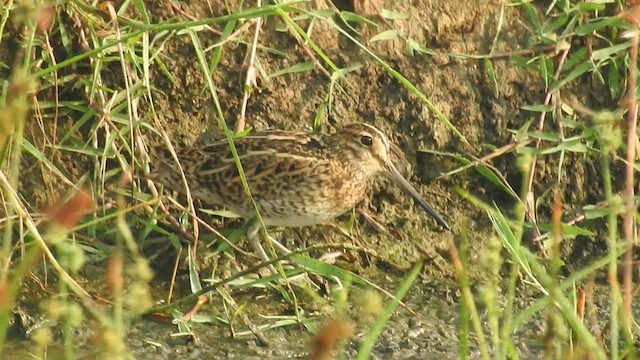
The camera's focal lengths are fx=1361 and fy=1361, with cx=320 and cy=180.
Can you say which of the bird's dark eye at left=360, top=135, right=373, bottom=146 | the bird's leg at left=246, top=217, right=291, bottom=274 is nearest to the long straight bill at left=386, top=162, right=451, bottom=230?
the bird's dark eye at left=360, top=135, right=373, bottom=146

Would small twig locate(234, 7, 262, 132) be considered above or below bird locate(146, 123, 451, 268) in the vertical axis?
above

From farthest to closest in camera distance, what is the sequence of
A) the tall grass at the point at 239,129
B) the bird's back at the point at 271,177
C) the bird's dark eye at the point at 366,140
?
the bird's dark eye at the point at 366,140 → the bird's back at the point at 271,177 → the tall grass at the point at 239,129

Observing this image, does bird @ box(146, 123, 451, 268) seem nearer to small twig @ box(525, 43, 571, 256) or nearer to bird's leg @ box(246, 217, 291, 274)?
bird's leg @ box(246, 217, 291, 274)

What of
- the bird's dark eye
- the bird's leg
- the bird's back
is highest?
the bird's dark eye

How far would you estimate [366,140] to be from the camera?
16.2 feet

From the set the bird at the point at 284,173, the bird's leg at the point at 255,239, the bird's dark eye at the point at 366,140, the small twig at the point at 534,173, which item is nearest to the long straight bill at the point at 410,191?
the bird at the point at 284,173

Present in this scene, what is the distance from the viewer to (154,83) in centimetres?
494

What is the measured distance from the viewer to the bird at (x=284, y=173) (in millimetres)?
4699

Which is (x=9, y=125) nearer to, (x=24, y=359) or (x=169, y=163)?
(x=24, y=359)

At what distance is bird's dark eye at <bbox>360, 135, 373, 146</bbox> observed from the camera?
493 centimetres

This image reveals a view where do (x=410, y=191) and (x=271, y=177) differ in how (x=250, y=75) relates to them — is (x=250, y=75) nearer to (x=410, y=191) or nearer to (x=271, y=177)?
(x=271, y=177)

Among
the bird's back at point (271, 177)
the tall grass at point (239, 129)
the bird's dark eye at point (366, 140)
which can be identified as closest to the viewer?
the tall grass at point (239, 129)

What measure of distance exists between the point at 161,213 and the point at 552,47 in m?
1.66

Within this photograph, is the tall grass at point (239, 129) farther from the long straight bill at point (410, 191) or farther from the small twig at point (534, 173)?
the long straight bill at point (410, 191)
